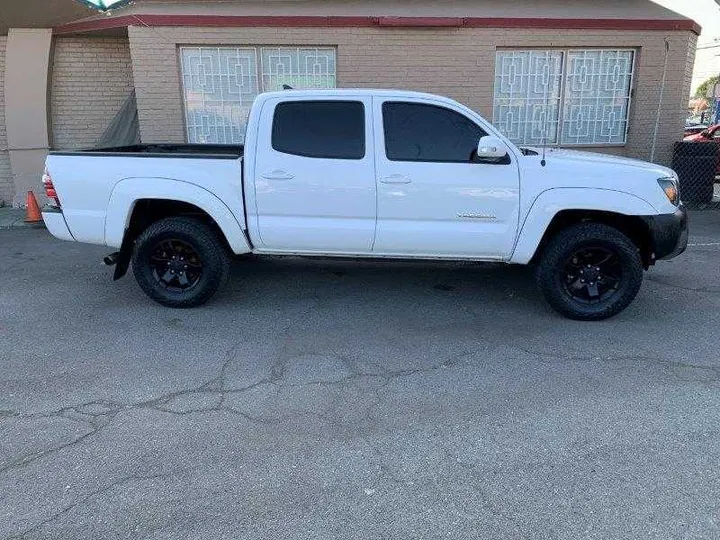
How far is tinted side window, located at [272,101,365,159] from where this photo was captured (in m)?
4.82

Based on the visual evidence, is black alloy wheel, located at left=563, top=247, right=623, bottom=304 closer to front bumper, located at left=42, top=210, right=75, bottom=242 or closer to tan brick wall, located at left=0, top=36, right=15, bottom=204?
front bumper, located at left=42, top=210, right=75, bottom=242

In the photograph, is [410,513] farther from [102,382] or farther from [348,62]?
[348,62]

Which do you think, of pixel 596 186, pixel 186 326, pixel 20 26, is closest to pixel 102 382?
pixel 186 326

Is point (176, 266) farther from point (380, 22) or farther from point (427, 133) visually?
point (380, 22)

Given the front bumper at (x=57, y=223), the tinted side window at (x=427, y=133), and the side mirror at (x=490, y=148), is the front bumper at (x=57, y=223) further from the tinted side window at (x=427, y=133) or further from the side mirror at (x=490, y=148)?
the side mirror at (x=490, y=148)

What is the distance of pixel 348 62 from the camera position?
930cm

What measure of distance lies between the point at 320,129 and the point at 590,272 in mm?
2717

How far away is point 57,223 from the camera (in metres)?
5.10

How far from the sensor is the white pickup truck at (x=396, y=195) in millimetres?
4645

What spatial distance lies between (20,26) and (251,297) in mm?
7707

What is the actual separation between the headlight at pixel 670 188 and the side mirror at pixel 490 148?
1393 millimetres

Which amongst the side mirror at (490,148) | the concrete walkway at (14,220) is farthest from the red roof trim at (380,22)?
the side mirror at (490,148)

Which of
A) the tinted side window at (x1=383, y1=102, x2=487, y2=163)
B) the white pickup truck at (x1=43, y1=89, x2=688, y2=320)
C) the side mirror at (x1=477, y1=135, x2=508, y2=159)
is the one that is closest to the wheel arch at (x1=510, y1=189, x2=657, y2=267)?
the white pickup truck at (x1=43, y1=89, x2=688, y2=320)

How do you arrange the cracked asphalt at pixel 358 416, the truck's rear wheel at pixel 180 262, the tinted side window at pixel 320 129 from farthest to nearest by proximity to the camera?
1. the truck's rear wheel at pixel 180 262
2. the tinted side window at pixel 320 129
3. the cracked asphalt at pixel 358 416
